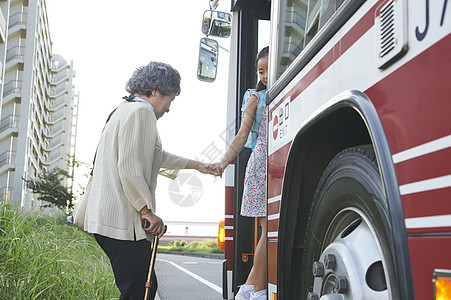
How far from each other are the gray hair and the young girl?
25.7 inches

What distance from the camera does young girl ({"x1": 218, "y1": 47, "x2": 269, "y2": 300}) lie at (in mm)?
3555

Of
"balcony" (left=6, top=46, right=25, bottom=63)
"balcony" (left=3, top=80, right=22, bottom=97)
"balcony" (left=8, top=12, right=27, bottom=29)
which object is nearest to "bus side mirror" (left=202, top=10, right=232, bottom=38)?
"balcony" (left=3, top=80, right=22, bottom=97)

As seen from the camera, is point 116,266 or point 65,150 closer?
point 116,266

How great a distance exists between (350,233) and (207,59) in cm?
360

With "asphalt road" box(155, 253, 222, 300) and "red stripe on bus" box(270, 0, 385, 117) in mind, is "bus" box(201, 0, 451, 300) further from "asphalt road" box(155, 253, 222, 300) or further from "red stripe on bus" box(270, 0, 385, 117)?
"asphalt road" box(155, 253, 222, 300)

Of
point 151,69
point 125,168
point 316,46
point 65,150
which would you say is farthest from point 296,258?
point 65,150

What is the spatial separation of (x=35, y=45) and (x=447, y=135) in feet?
173

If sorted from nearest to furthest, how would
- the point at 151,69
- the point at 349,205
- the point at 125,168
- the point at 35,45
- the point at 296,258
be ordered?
the point at 349,205 → the point at 296,258 → the point at 125,168 → the point at 151,69 → the point at 35,45

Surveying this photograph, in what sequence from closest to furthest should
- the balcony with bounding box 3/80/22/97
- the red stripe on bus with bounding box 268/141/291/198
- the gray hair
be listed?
1. the red stripe on bus with bounding box 268/141/291/198
2. the gray hair
3. the balcony with bounding box 3/80/22/97

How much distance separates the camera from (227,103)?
5.06 m

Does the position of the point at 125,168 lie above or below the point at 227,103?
below

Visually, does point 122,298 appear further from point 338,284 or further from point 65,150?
point 65,150

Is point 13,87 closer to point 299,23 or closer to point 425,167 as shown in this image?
point 299,23

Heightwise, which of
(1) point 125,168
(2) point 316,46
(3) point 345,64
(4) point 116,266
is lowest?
(4) point 116,266
